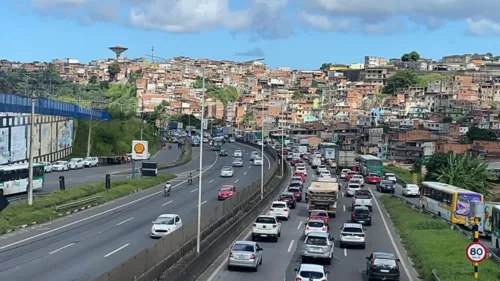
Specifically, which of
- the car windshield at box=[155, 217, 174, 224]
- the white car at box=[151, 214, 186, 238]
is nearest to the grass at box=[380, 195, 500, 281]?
the white car at box=[151, 214, 186, 238]

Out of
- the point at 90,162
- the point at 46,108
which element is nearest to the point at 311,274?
the point at 46,108

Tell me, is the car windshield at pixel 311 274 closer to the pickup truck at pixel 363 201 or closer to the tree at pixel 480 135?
the pickup truck at pixel 363 201

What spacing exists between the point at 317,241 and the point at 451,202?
714 inches

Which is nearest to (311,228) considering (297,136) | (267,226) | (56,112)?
(267,226)

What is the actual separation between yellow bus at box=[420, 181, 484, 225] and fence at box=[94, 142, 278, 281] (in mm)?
12989

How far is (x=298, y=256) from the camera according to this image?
29953mm

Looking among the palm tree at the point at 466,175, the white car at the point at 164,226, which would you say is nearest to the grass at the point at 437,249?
the white car at the point at 164,226

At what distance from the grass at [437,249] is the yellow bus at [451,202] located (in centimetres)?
139

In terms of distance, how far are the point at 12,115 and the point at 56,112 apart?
16026 millimetres

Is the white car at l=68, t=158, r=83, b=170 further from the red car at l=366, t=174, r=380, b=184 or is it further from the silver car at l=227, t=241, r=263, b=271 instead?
the silver car at l=227, t=241, r=263, b=271

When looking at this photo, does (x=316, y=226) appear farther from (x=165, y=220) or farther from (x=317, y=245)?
(x=165, y=220)

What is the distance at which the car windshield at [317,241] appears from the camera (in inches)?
1098

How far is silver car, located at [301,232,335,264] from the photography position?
27.6 m

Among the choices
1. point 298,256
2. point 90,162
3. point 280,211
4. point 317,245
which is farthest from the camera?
point 90,162
